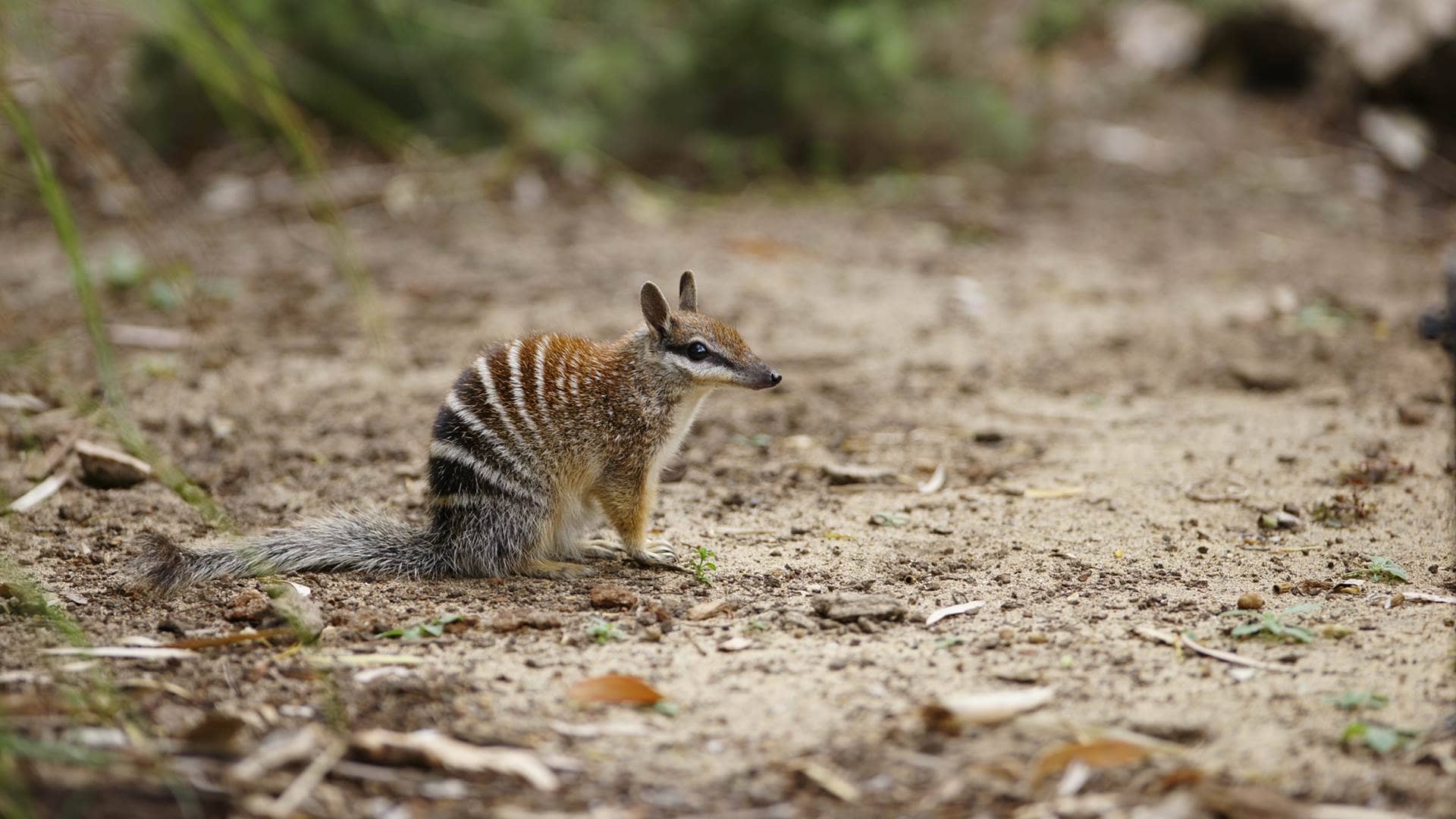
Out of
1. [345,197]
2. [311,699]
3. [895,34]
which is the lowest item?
[311,699]

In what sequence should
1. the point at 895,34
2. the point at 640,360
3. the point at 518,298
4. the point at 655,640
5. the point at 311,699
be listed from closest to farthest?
the point at 311,699 → the point at 655,640 → the point at 640,360 → the point at 518,298 → the point at 895,34

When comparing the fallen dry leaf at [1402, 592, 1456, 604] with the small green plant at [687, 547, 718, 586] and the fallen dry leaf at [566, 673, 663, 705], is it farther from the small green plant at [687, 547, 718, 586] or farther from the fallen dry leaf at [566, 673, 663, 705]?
the fallen dry leaf at [566, 673, 663, 705]

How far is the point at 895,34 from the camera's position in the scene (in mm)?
8312

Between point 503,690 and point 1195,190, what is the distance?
25.6ft

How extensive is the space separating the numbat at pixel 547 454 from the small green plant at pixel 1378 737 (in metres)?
1.99

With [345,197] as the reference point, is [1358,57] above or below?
above

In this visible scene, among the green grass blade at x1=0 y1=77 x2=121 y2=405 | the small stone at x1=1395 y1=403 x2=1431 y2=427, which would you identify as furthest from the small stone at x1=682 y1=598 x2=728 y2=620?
the small stone at x1=1395 y1=403 x2=1431 y2=427

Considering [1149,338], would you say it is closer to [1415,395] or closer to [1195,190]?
[1415,395]

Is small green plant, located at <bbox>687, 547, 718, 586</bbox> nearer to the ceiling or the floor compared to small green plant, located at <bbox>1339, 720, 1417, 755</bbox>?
nearer to the ceiling

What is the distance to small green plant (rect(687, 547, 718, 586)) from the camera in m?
3.94

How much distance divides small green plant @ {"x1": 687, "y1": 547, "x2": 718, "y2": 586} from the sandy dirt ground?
0.05m

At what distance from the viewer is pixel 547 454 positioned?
13.3 feet

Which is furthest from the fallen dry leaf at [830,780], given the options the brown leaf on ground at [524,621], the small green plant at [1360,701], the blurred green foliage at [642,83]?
the blurred green foliage at [642,83]

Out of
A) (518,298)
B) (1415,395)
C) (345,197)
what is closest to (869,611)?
(1415,395)
